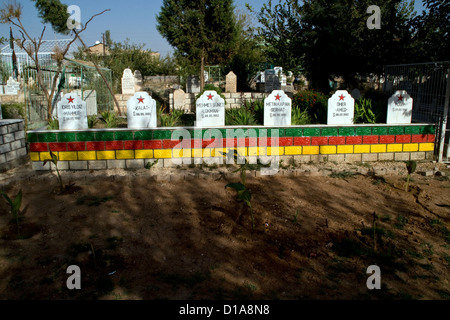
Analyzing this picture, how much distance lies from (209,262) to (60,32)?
19162 millimetres

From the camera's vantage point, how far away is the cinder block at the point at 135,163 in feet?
21.1

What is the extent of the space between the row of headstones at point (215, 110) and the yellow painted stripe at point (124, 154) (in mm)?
438

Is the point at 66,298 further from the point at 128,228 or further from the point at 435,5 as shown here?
the point at 435,5

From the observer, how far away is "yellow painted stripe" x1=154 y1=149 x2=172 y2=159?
6460 mm

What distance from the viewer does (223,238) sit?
12.8ft

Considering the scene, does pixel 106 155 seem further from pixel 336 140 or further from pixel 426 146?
pixel 426 146

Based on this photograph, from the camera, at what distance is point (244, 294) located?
9.63ft

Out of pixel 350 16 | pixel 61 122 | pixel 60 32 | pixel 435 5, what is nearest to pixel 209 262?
pixel 61 122

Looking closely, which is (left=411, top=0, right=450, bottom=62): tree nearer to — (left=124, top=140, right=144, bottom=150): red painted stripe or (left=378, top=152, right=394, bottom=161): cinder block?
(left=378, top=152, right=394, bottom=161): cinder block

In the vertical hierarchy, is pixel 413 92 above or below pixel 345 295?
above

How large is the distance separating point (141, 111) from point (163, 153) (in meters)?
0.81

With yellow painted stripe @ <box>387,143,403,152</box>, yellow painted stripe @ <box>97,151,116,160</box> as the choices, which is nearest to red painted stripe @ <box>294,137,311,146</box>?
yellow painted stripe @ <box>387,143,403,152</box>

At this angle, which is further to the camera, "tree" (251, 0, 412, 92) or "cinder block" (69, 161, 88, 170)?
"tree" (251, 0, 412, 92)

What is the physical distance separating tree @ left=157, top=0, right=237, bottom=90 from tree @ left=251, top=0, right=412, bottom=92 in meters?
1.87
